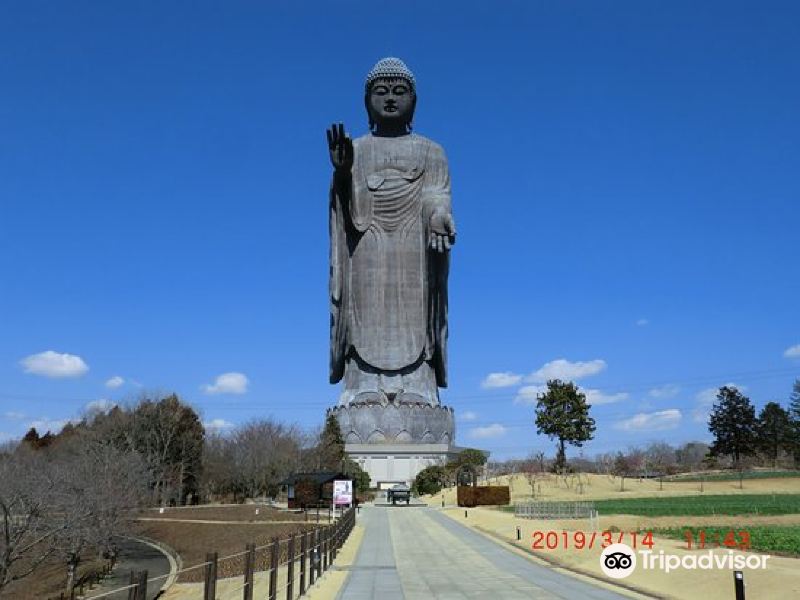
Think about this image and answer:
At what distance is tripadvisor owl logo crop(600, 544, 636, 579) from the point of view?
1384 centimetres

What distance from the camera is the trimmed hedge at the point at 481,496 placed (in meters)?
40.6

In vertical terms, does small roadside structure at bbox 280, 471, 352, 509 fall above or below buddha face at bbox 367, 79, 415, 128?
below

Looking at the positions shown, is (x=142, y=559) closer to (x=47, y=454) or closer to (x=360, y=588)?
(x=360, y=588)

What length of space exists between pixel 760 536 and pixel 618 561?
5746 mm

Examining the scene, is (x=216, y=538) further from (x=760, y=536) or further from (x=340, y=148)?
(x=340, y=148)

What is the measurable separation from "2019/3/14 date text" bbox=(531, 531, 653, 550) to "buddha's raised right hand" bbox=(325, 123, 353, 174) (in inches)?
1259

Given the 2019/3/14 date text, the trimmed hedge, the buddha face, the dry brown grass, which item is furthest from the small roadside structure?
the buddha face

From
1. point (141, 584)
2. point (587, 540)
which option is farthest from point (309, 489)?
point (141, 584)

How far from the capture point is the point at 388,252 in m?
60.0

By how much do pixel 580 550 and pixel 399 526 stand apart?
36.2ft

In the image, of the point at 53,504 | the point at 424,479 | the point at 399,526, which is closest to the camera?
the point at 399,526

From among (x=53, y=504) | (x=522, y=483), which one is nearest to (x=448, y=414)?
(x=522, y=483)

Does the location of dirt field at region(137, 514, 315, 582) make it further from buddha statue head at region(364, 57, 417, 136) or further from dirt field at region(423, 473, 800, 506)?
buddha statue head at region(364, 57, 417, 136)

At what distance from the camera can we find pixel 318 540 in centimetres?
1429
